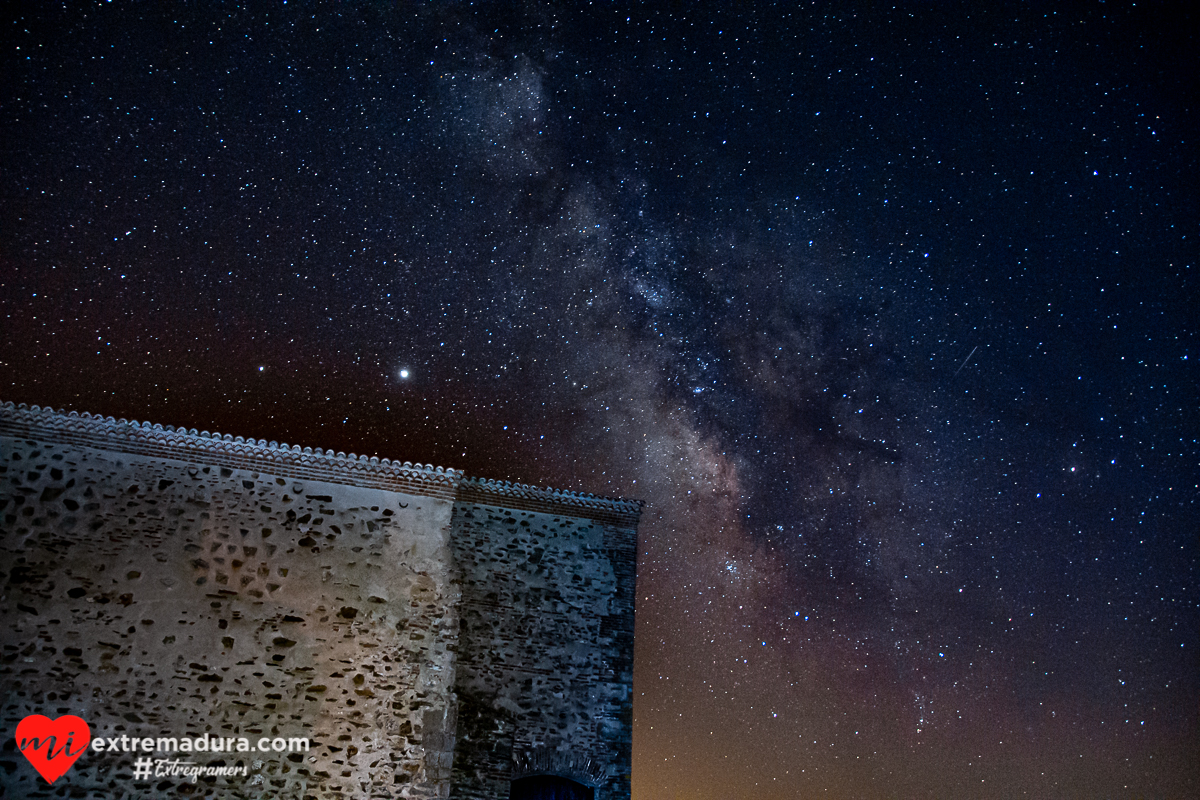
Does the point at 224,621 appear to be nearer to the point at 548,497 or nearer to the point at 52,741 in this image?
the point at 52,741

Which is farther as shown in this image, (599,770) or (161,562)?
(599,770)

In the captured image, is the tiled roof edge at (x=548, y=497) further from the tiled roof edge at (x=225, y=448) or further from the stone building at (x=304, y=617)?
the tiled roof edge at (x=225, y=448)

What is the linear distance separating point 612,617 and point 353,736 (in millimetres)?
3294

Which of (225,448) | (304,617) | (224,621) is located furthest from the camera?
(225,448)

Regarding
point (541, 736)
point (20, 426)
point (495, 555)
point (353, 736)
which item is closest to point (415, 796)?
point (353, 736)

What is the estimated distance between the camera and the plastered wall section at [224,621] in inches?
294

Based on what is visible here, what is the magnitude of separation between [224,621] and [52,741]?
1719 mm

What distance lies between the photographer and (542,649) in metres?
9.31

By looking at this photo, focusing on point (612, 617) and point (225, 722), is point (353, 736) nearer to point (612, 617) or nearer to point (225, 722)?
point (225, 722)

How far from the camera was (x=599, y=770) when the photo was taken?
9.04m

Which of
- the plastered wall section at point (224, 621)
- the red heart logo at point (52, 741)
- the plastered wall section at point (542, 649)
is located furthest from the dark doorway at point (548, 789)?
the red heart logo at point (52, 741)

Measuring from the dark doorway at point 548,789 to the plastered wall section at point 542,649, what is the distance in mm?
146

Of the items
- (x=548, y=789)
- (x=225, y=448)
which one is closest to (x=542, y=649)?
(x=548, y=789)

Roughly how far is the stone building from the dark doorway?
25mm
